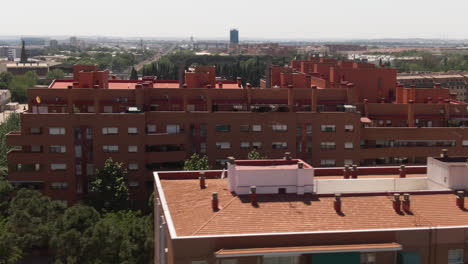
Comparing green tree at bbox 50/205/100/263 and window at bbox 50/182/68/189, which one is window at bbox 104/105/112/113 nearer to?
window at bbox 50/182/68/189

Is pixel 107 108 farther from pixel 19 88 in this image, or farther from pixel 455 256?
pixel 19 88

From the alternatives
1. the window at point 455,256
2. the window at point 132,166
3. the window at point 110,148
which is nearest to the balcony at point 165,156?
the window at point 132,166

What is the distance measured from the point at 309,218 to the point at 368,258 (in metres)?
3.09

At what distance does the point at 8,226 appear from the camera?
51.1 metres

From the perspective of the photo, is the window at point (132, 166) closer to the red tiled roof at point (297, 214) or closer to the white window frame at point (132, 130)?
the white window frame at point (132, 130)

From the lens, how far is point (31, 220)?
52.2 metres

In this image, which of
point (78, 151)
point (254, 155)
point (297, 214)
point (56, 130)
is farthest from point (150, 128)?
point (297, 214)

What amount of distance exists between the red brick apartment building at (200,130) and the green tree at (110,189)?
331 centimetres

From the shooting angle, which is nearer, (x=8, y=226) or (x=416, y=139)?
(x=8, y=226)

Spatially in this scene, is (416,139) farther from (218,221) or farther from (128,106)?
(218,221)

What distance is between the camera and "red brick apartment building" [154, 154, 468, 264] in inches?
1083

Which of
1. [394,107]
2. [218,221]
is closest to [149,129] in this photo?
[394,107]

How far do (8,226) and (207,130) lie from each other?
21.6 m

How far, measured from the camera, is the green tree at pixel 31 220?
168ft
